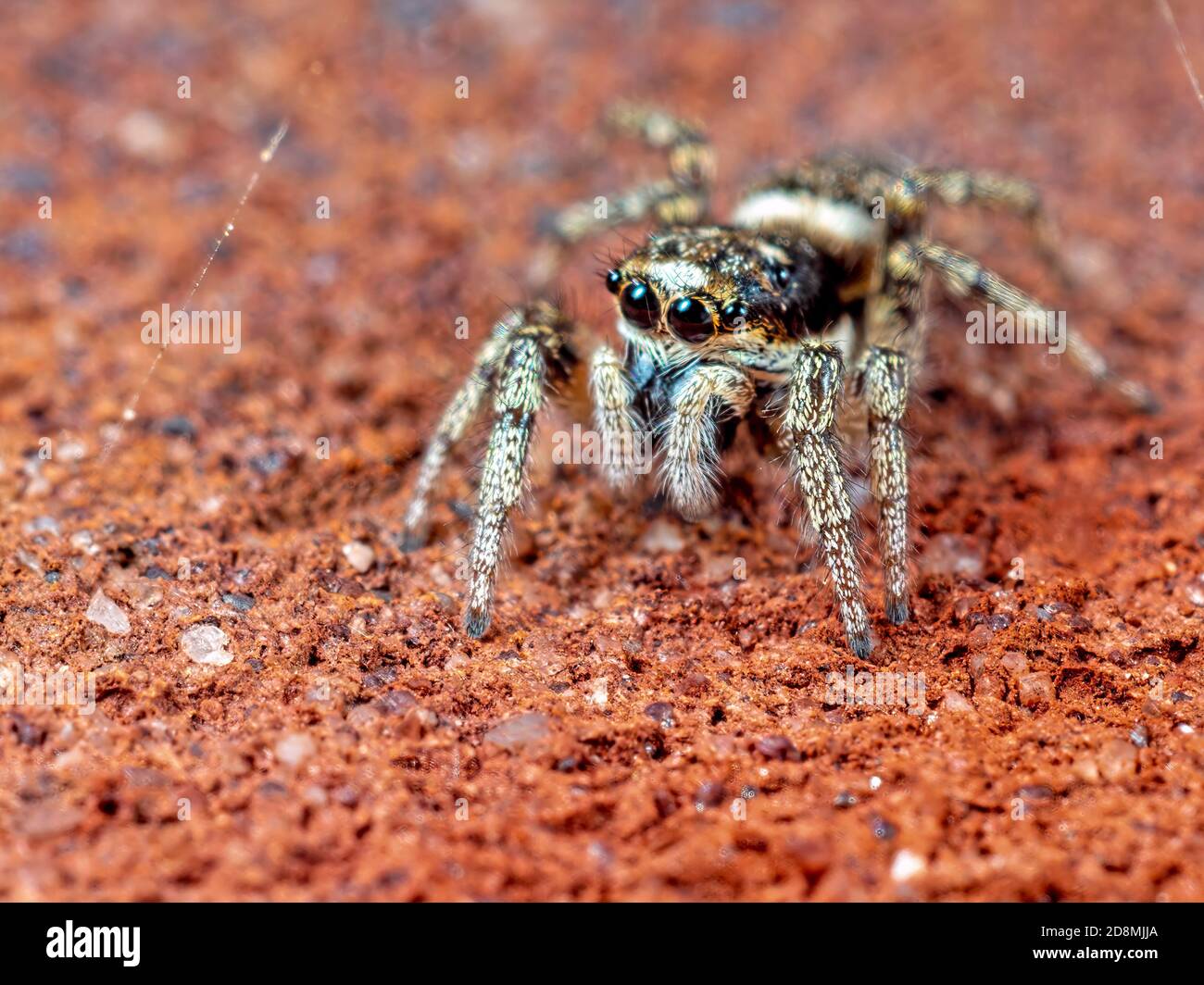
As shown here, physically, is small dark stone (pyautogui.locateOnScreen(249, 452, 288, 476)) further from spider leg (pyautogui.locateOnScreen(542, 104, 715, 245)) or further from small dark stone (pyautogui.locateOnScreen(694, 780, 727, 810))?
small dark stone (pyautogui.locateOnScreen(694, 780, 727, 810))

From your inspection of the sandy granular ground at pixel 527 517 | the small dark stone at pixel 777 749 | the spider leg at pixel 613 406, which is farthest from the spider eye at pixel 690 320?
the small dark stone at pixel 777 749

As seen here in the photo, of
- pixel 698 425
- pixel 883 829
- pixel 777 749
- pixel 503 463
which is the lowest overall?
pixel 883 829

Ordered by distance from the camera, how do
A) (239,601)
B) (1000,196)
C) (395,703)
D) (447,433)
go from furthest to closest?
(1000,196), (447,433), (239,601), (395,703)

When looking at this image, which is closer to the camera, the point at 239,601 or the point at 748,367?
the point at 239,601

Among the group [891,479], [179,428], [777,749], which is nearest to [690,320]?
[891,479]

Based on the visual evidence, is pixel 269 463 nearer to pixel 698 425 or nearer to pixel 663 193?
pixel 698 425

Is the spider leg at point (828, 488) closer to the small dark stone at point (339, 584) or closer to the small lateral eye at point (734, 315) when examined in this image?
the small lateral eye at point (734, 315)

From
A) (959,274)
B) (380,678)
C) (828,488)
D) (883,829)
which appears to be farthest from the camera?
(959,274)
